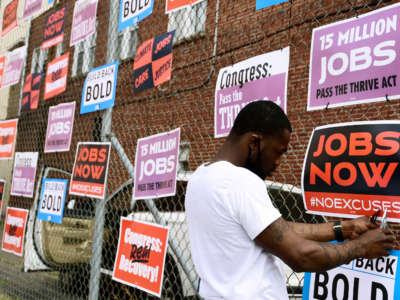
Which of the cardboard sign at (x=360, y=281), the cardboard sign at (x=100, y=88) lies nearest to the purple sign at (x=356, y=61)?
the cardboard sign at (x=360, y=281)

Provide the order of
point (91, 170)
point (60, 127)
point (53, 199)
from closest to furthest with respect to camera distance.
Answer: point (91, 170) < point (53, 199) < point (60, 127)

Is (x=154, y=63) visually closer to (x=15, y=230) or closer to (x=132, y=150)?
(x=15, y=230)

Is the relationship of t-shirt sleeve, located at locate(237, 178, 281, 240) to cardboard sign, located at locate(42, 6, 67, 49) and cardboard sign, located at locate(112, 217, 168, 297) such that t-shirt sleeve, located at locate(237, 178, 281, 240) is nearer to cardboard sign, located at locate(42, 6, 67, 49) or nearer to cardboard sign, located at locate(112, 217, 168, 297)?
cardboard sign, located at locate(112, 217, 168, 297)

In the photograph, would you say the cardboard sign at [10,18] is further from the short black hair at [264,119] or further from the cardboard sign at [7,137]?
the short black hair at [264,119]

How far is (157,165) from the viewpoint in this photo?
3170 mm

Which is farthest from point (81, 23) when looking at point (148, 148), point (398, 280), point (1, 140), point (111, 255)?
point (398, 280)

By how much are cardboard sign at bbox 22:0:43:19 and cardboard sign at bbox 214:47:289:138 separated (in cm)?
347

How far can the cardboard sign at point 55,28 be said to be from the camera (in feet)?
15.4

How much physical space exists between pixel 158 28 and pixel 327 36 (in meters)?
8.02

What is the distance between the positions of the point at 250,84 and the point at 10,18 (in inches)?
182

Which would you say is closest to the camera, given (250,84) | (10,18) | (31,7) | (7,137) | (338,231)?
(338,231)

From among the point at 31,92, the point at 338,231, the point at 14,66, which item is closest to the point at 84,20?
the point at 31,92

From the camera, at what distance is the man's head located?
1.87m

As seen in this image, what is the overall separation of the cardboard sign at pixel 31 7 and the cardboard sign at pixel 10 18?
0.33 meters
